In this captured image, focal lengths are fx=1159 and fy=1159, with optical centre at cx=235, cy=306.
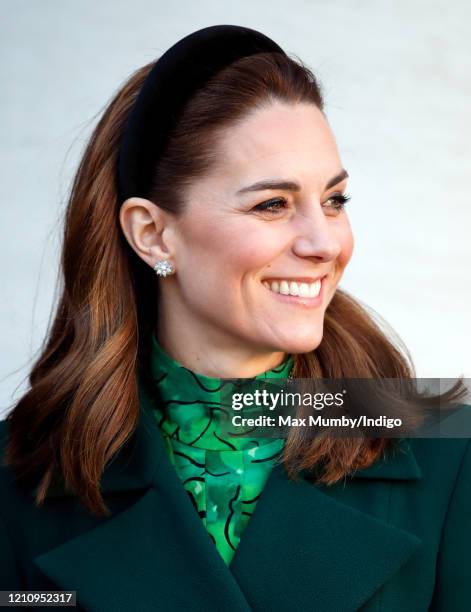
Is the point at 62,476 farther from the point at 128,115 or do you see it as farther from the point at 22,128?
the point at 22,128

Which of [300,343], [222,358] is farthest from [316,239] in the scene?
[222,358]

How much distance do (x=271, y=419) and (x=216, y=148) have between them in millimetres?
581

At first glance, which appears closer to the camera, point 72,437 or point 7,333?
point 72,437

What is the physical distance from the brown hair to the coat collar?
0.23 feet

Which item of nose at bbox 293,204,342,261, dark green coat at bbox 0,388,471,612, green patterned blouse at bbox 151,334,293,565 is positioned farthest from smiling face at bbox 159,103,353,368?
dark green coat at bbox 0,388,471,612

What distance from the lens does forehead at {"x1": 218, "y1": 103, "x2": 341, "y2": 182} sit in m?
2.33

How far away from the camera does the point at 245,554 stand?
7.47 feet

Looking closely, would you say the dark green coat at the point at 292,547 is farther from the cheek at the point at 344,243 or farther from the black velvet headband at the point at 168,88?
the black velvet headband at the point at 168,88

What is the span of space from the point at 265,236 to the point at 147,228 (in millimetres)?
332

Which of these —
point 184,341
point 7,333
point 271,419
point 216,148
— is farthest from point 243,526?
point 7,333

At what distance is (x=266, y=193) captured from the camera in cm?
231

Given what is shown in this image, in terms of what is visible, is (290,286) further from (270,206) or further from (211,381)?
(211,381)

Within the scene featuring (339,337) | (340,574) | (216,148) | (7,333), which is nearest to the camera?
(340,574)

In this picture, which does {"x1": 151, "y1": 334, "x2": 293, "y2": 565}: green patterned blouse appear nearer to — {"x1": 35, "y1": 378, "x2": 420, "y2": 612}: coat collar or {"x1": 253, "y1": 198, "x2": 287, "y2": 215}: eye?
{"x1": 35, "y1": 378, "x2": 420, "y2": 612}: coat collar
